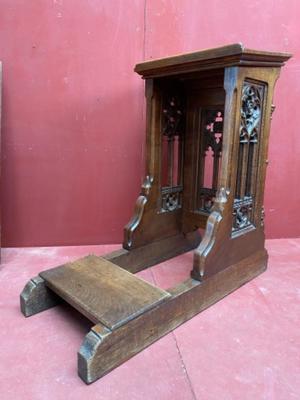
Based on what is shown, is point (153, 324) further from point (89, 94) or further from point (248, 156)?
point (89, 94)

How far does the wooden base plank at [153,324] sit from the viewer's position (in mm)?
917

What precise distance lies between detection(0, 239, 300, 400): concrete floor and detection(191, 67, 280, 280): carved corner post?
0.61 feet

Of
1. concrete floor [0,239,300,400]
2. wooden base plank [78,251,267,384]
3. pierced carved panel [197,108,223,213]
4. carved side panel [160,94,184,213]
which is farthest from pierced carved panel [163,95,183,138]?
concrete floor [0,239,300,400]

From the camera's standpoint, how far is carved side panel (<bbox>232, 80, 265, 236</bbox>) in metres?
1.31

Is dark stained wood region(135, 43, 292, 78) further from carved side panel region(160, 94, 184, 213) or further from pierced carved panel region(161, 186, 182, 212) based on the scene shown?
pierced carved panel region(161, 186, 182, 212)

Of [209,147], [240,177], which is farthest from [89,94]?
[240,177]

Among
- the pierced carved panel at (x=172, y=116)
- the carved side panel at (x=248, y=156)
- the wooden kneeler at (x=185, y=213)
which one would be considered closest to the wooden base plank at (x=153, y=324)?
the wooden kneeler at (x=185, y=213)

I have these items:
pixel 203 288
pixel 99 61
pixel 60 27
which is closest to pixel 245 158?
pixel 203 288

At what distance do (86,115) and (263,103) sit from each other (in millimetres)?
868

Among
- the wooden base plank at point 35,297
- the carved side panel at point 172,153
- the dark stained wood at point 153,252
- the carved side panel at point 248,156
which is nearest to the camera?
the wooden base plank at point 35,297

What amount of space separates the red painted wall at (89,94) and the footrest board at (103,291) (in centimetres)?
55

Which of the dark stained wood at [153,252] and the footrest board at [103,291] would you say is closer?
the footrest board at [103,291]

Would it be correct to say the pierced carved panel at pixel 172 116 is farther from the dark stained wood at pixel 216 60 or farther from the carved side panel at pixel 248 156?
the carved side panel at pixel 248 156

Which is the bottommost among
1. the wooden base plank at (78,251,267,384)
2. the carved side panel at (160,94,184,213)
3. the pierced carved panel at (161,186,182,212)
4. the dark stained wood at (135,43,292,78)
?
the wooden base plank at (78,251,267,384)
